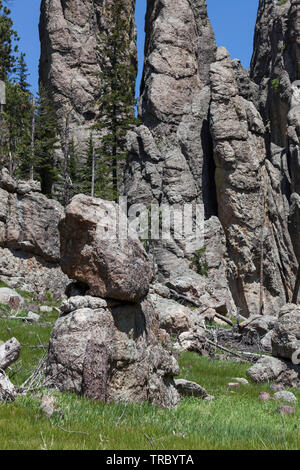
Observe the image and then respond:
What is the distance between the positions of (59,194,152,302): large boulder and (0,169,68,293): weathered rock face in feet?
73.9

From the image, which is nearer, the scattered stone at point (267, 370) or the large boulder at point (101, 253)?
the large boulder at point (101, 253)

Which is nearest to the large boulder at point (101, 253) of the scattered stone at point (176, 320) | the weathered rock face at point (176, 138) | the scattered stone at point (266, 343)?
the scattered stone at point (176, 320)

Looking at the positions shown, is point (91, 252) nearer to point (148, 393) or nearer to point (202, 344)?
point (148, 393)

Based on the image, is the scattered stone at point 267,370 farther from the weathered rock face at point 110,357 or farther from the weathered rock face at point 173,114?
the weathered rock face at point 173,114

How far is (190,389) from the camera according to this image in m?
10.4

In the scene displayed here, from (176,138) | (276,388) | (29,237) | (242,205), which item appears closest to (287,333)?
(276,388)

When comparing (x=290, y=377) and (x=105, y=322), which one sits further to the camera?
(x=290, y=377)

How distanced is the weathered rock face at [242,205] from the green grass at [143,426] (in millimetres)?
44006

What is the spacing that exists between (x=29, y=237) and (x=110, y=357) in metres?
25.7

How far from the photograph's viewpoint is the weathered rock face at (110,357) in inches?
313

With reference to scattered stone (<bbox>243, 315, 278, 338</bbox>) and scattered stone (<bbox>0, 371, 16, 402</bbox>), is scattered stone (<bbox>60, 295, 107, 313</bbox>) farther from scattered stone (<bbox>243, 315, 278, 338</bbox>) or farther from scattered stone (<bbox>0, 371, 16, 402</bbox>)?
scattered stone (<bbox>243, 315, 278, 338</bbox>)

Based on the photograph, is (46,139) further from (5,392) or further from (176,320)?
(5,392)

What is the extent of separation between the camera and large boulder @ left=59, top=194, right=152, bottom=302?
28.1 feet

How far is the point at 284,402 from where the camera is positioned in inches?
417
